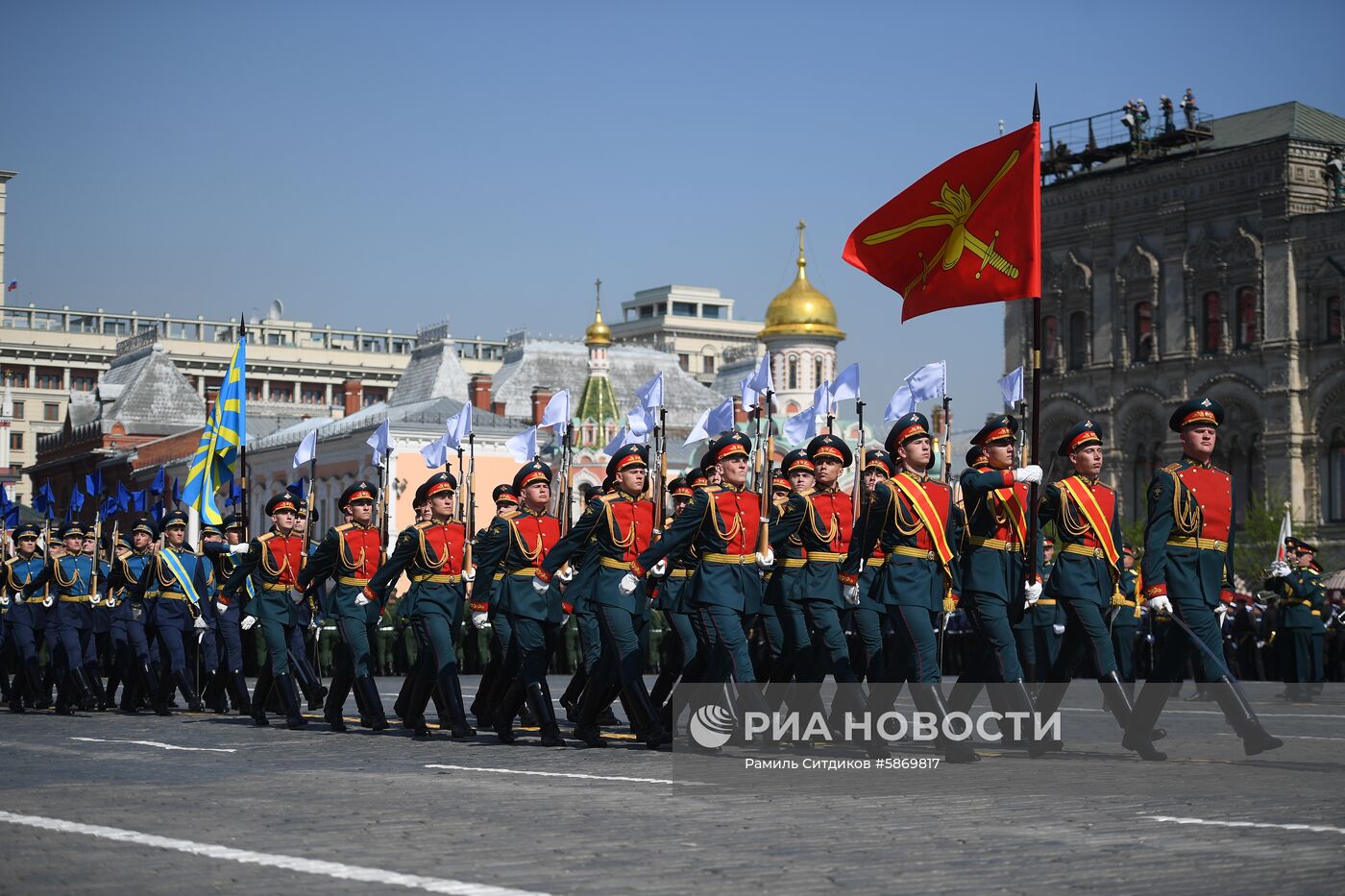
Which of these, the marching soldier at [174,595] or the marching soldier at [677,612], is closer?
the marching soldier at [677,612]

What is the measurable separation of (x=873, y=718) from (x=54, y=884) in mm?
Answer: 6005

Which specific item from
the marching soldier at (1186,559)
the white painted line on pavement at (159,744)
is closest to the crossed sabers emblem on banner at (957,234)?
the marching soldier at (1186,559)

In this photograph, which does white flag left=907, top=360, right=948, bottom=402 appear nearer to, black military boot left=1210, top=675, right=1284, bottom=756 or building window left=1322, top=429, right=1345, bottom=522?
black military boot left=1210, top=675, right=1284, bottom=756

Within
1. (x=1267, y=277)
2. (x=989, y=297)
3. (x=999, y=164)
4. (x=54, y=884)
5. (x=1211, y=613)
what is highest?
(x=1267, y=277)

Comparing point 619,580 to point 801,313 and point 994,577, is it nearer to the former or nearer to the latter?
point 994,577

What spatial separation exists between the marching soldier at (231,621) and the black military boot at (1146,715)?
817cm

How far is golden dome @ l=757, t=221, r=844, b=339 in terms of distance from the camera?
80.8 m

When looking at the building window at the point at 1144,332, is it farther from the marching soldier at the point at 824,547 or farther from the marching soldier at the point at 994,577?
the marching soldier at the point at 994,577

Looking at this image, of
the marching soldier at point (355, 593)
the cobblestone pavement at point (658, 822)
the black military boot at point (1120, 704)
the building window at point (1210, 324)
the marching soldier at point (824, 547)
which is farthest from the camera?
the building window at point (1210, 324)

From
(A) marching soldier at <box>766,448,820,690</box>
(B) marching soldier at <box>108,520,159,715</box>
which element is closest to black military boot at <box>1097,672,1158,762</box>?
(A) marching soldier at <box>766,448,820,690</box>

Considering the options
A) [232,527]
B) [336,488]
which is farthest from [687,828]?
[336,488]

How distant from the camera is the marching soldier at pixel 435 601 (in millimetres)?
14070

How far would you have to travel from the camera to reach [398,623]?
102 feet

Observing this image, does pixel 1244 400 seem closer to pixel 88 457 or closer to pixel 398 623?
pixel 398 623
